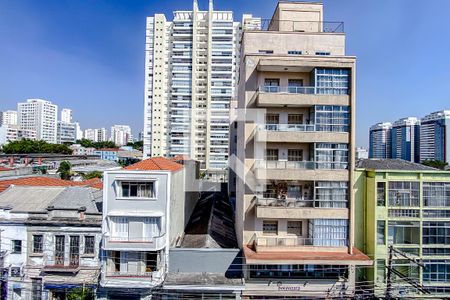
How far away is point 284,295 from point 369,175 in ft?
26.8

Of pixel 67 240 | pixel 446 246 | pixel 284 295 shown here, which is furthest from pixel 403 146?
pixel 67 240

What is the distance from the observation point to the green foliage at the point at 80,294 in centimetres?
1541

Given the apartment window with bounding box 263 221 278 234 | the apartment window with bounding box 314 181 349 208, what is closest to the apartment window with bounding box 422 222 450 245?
the apartment window with bounding box 314 181 349 208

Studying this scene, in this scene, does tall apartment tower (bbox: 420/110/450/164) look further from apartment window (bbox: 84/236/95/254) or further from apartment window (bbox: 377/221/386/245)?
apartment window (bbox: 84/236/95/254)

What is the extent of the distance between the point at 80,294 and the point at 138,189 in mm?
5982

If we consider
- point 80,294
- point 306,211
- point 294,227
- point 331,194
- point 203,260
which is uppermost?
point 331,194

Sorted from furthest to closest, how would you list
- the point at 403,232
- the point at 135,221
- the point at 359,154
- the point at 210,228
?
the point at 359,154 → the point at 210,228 → the point at 403,232 → the point at 135,221

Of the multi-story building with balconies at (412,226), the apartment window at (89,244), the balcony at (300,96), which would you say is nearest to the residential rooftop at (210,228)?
the apartment window at (89,244)

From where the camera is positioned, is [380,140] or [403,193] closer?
[403,193]

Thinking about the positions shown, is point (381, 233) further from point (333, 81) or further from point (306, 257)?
point (333, 81)

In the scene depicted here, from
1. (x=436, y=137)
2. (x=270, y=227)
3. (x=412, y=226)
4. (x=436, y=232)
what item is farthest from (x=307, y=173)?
(x=436, y=137)

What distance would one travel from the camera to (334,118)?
16344 mm

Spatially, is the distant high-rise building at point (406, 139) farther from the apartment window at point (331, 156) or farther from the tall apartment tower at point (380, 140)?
the apartment window at point (331, 156)

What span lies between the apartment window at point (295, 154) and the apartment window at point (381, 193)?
15.1 ft
